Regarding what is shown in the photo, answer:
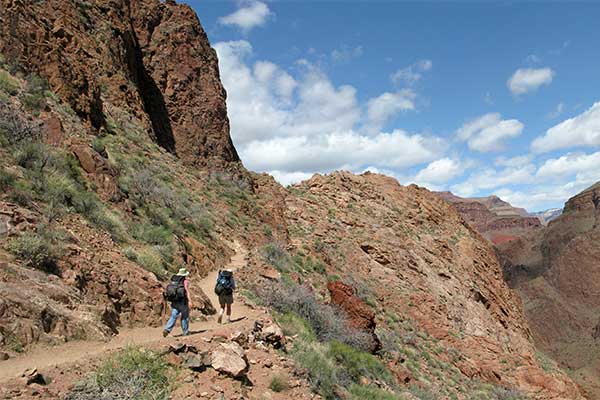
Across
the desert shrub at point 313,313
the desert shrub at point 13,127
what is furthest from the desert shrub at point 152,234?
the desert shrub at point 13,127

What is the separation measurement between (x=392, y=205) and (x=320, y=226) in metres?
9.78

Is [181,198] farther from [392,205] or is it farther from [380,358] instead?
[392,205]

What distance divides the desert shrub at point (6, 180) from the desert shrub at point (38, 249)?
1.23 metres

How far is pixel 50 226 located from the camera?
8.20 m

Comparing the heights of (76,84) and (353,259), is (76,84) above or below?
above

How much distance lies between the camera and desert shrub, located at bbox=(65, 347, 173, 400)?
5219 mm

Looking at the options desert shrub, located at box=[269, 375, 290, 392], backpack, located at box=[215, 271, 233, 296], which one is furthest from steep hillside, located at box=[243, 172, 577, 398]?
desert shrub, located at box=[269, 375, 290, 392]

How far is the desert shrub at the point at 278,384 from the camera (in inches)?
268

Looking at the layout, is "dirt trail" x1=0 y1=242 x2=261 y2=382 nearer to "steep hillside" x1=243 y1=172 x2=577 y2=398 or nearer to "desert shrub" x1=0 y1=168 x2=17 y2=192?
"desert shrub" x1=0 y1=168 x2=17 y2=192

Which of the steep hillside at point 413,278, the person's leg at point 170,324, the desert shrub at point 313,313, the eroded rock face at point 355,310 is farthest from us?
the steep hillside at point 413,278

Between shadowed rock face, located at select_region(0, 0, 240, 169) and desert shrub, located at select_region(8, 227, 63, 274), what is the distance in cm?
985

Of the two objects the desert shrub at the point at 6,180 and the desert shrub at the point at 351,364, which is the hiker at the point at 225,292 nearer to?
the desert shrub at the point at 351,364

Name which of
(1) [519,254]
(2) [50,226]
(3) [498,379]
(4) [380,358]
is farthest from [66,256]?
(1) [519,254]

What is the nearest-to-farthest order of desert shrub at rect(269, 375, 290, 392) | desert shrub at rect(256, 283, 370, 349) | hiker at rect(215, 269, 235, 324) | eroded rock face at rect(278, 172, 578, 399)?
1. desert shrub at rect(269, 375, 290, 392)
2. hiker at rect(215, 269, 235, 324)
3. desert shrub at rect(256, 283, 370, 349)
4. eroded rock face at rect(278, 172, 578, 399)
